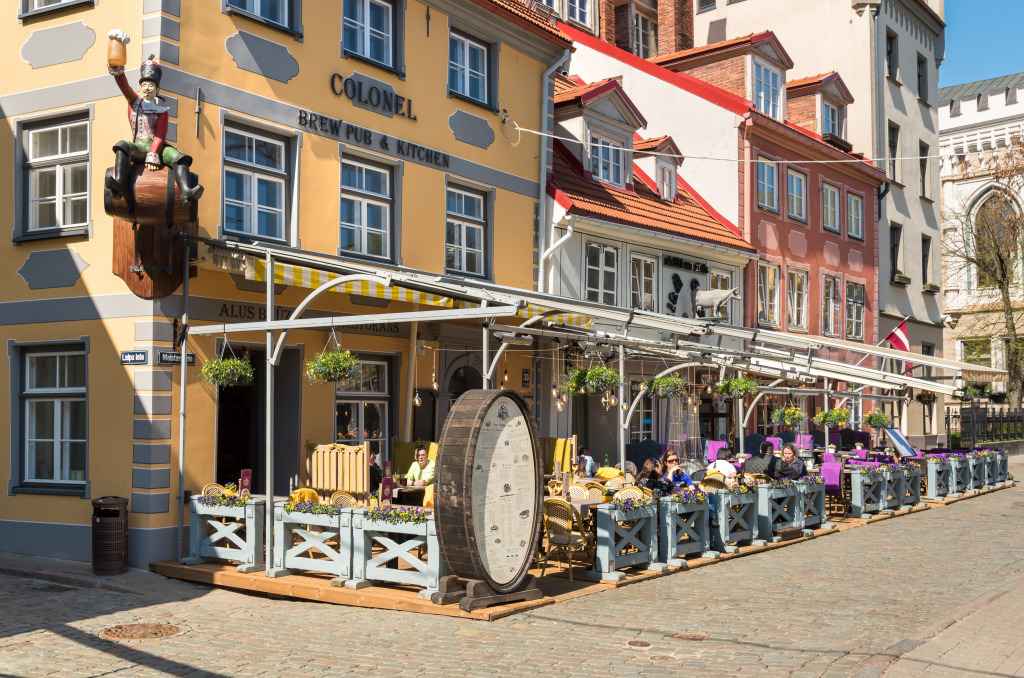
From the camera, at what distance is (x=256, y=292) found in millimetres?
13227

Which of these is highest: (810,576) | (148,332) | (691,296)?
(691,296)

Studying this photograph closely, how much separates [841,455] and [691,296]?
15.3 feet

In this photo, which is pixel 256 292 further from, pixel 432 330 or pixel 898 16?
pixel 898 16

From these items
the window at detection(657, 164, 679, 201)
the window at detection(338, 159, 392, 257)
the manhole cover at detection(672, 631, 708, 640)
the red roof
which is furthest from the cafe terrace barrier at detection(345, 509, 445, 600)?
the window at detection(657, 164, 679, 201)

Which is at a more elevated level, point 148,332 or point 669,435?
point 148,332

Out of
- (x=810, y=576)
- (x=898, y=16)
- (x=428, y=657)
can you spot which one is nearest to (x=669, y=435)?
(x=810, y=576)

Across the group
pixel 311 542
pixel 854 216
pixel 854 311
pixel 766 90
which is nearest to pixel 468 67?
pixel 311 542

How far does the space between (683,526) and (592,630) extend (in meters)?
4.05

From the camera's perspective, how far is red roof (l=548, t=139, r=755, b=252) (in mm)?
19469

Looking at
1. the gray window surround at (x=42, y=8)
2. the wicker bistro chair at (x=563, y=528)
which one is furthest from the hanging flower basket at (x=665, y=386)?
the gray window surround at (x=42, y=8)

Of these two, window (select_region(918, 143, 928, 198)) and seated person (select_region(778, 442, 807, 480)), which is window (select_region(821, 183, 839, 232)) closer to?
window (select_region(918, 143, 928, 198))

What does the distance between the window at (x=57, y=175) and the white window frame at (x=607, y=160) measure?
10502mm

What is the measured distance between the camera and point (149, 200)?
11602mm

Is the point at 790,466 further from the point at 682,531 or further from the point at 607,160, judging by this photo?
the point at 607,160
